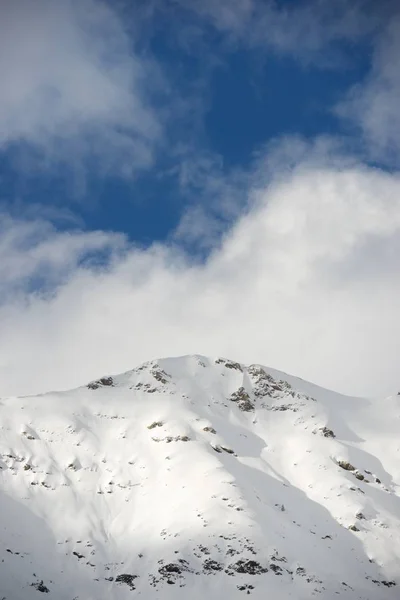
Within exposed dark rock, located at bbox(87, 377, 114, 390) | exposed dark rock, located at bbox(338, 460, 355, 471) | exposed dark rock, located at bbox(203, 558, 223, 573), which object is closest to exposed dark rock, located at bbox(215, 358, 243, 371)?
exposed dark rock, located at bbox(87, 377, 114, 390)

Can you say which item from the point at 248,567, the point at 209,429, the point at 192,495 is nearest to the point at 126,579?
the point at 248,567

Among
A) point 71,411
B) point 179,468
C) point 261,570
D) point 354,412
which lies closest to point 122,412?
point 71,411

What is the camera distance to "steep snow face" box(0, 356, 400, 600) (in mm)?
73062

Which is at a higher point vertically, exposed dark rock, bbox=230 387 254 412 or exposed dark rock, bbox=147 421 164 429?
exposed dark rock, bbox=230 387 254 412

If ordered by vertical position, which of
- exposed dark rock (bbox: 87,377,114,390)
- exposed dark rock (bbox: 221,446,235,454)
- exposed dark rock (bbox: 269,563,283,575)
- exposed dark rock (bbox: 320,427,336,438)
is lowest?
exposed dark rock (bbox: 269,563,283,575)

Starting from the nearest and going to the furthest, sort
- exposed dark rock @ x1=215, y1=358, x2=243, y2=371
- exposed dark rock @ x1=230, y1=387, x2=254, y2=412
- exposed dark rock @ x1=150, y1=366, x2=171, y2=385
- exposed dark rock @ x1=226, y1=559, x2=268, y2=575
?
exposed dark rock @ x1=226, y1=559, x2=268, y2=575 < exposed dark rock @ x1=230, y1=387, x2=254, y2=412 < exposed dark rock @ x1=150, y1=366, x2=171, y2=385 < exposed dark rock @ x1=215, y1=358, x2=243, y2=371

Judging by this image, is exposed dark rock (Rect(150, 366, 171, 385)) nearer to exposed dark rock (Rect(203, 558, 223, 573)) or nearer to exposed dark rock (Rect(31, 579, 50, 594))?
exposed dark rock (Rect(203, 558, 223, 573))

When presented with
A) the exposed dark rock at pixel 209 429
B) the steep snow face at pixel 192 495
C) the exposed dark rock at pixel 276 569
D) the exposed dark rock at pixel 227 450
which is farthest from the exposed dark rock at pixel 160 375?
the exposed dark rock at pixel 276 569

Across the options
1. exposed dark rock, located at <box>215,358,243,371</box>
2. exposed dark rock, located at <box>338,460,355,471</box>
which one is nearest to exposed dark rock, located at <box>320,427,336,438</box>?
exposed dark rock, located at <box>338,460,355,471</box>

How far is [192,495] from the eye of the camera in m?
88.3

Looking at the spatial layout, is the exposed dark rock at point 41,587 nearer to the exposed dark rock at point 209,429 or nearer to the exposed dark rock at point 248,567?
the exposed dark rock at point 248,567

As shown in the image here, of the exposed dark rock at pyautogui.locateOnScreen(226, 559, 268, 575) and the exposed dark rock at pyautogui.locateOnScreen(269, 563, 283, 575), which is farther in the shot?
the exposed dark rock at pyautogui.locateOnScreen(269, 563, 283, 575)

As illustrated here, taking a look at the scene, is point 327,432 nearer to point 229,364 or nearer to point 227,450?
point 227,450

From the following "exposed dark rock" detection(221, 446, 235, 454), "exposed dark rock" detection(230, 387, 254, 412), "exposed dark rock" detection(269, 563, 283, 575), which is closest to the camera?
"exposed dark rock" detection(269, 563, 283, 575)
